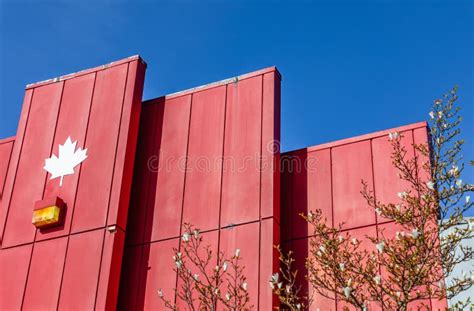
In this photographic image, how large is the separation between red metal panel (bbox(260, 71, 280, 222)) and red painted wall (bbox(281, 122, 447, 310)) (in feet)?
3.09

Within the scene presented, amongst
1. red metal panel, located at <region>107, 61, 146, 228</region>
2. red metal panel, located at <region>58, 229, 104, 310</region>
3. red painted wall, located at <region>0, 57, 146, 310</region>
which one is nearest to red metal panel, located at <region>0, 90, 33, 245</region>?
red painted wall, located at <region>0, 57, 146, 310</region>

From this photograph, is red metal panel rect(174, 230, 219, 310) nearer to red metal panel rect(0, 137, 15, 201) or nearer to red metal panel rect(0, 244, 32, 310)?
red metal panel rect(0, 244, 32, 310)

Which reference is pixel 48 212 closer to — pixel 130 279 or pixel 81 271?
pixel 81 271

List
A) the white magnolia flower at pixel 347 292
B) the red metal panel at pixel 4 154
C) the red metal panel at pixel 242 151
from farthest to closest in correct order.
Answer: the red metal panel at pixel 4 154
the red metal panel at pixel 242 151
the white magnolia flower at pixel 347 292

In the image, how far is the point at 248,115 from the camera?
1458 cm

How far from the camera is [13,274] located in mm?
14289

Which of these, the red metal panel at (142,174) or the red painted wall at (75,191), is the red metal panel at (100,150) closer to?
the red painted wall at (75,191)

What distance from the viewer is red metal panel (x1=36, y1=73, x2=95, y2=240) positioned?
571 inches

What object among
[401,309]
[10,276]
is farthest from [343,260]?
[10,276]

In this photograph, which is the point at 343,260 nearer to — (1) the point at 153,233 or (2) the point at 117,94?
(1) the point at 153,233

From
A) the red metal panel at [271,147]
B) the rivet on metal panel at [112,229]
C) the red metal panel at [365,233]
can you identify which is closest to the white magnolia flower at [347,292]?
the red metal panel at [271,147]

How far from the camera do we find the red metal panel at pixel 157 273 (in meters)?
13.5

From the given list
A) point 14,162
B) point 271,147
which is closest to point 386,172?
point 271,147

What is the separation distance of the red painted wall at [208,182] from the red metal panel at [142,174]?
0.02 metres
